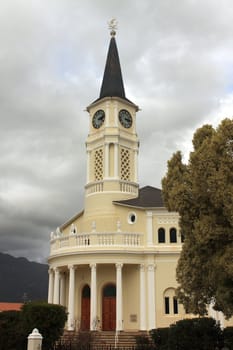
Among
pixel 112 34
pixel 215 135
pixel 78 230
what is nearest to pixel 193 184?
pixel 215 135

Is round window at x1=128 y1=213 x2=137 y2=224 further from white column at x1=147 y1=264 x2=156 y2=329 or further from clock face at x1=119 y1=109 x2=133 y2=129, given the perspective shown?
clock face at x1=119 y1=109 x2=133 y2=129

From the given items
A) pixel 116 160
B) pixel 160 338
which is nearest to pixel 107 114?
pixel 116 160

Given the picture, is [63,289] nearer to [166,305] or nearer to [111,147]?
[166,305]

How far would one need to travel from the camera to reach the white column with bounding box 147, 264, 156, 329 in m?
32.7

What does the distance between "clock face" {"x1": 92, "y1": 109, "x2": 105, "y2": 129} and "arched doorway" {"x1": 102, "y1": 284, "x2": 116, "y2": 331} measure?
14.4 meters

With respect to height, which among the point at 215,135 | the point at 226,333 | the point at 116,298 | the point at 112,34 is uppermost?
the point at 112,34

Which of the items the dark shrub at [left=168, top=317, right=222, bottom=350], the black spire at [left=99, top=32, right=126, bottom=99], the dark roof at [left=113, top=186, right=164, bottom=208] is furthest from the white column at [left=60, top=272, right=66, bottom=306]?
the dark shrub at [left=168, top=317, right=222, bottom=350]

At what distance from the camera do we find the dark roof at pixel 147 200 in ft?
118

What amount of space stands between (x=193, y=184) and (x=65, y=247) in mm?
19218

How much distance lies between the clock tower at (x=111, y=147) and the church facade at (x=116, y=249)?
9cm

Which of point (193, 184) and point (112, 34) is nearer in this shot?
point (193, 184)

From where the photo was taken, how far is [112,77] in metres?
42.8

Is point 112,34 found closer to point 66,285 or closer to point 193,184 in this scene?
point 66,285

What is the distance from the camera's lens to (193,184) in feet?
59.2
